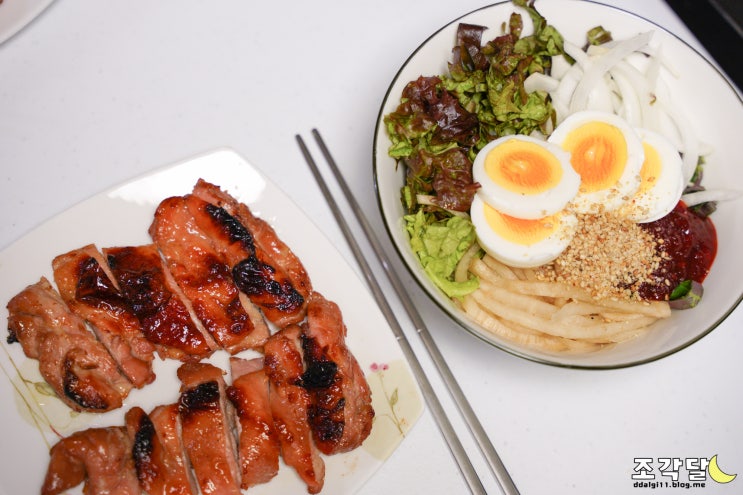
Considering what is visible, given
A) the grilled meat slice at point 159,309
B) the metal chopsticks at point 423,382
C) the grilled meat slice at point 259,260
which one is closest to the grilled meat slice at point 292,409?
the grilled meat slice at point 259,260

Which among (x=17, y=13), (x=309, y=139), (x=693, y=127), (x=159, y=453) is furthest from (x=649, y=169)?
(x=17, y=13)

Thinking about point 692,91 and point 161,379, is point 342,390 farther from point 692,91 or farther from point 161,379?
point 692,91

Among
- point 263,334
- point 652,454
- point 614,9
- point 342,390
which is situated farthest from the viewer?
point 614,9

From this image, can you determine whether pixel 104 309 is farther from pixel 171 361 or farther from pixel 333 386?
pixel 333 386

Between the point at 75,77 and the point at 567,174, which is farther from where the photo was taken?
the point at 75,77

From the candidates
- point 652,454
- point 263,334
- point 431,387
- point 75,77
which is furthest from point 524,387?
point 75,77

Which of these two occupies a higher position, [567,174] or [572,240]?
[567,174]

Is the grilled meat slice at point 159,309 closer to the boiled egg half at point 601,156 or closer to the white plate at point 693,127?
the white plate at point 693,127
